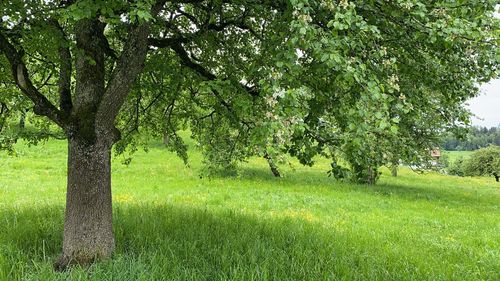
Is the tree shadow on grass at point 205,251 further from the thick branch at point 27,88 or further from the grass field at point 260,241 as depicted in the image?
the thick branch at point 27,88

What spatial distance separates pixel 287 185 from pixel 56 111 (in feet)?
61.0

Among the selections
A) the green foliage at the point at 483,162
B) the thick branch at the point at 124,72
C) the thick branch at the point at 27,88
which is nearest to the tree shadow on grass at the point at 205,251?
the thick branch at the point at 27,88

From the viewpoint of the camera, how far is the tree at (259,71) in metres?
4.50

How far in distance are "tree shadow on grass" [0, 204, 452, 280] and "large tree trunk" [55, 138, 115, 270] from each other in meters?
0.36

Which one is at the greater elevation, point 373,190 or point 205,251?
point 205,251

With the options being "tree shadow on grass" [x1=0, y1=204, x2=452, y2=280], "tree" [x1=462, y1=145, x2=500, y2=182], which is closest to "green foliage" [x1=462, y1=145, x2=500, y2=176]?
"tree" [x1=462, y1=145, x2=500, y2=182]

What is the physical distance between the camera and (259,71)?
517 cm

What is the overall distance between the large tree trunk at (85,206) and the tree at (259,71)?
17 millimetres

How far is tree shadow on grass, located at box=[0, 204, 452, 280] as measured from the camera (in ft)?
20.7

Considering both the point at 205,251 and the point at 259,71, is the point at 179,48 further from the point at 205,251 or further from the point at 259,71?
the point at 205,251

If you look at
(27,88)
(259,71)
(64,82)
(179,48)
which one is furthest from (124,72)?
(259,71)

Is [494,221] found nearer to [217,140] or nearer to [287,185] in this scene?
[287,185]

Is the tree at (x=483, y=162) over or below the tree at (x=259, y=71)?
below

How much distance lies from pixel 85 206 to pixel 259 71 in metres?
3.80
